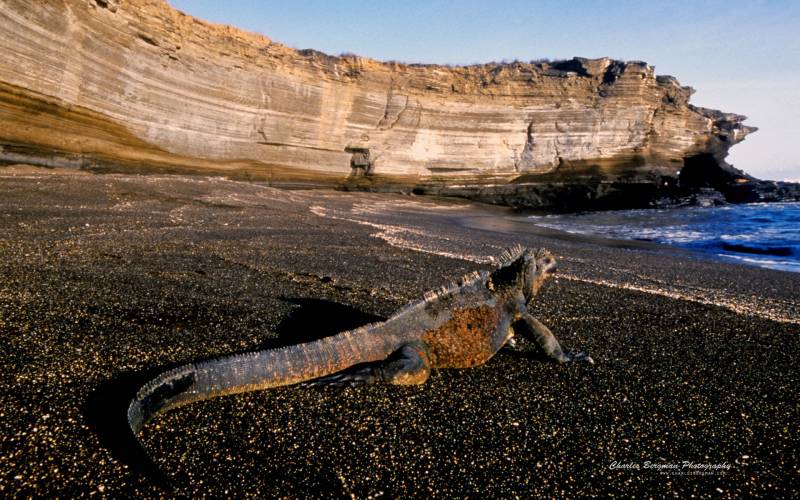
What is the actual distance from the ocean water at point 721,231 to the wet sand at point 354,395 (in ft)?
22.2

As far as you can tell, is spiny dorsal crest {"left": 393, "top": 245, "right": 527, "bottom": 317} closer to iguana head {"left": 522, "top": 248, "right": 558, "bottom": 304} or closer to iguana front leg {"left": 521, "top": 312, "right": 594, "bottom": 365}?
iguana head {"left": 522, "top": 248, "right": 558, "bottom": 304}

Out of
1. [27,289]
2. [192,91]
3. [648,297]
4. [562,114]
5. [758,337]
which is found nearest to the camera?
[27,289]

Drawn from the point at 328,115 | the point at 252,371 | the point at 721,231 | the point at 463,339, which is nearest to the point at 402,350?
the point at 463,339

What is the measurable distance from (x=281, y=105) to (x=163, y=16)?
5.25 m

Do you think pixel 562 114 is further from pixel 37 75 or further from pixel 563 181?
pixel 37 75

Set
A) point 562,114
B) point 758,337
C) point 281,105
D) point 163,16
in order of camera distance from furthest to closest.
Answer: point 562,114 → point 281,105 → point 163,16 → point 758,337

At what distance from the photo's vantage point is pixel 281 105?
19.0 meters

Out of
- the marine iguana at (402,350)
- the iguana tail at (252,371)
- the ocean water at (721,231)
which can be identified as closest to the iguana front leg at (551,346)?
the marine iguana at (402,350)

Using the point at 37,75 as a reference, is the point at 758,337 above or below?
below

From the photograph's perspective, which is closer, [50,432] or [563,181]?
[50,432]

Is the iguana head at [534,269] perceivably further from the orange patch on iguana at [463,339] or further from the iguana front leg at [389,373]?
the iguana front leg at [389,373]

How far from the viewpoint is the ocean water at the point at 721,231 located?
35.8ft

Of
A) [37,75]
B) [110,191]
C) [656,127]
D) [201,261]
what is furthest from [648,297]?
[656,127]

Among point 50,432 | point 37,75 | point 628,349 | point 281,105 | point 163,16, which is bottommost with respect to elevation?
point 50,432
